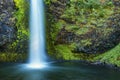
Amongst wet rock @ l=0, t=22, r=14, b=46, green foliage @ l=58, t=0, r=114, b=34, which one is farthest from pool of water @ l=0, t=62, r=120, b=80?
green foliage @ l=58, t=0, r=114, b=34

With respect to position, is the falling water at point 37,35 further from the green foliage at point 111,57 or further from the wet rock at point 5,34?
the green foliage at point 111,57

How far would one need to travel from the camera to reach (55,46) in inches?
776

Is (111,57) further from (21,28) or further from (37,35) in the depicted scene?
(21,28)

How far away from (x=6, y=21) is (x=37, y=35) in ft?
6.76

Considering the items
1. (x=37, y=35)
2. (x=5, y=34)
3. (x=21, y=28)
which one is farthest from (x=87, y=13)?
(x=5, y=34)

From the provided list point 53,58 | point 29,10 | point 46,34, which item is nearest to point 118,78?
point 53,58

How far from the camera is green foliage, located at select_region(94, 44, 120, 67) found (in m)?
17.5

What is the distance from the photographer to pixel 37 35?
19.6 metres

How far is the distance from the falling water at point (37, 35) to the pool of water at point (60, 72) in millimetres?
1002

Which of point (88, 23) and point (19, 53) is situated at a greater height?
point (88, 23)

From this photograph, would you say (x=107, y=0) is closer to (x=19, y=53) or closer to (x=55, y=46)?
(x=55, y=46)

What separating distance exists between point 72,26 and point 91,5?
6.54 ft

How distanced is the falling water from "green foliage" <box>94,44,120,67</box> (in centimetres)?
329

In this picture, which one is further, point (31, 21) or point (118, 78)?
point (31, 21)
